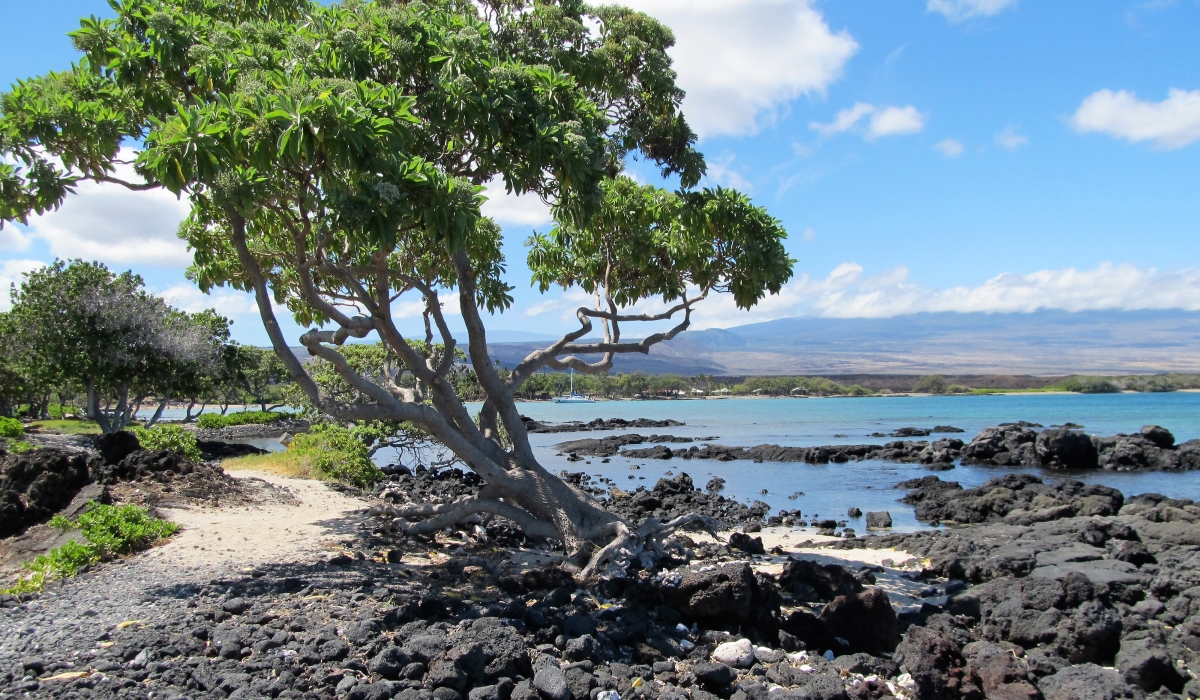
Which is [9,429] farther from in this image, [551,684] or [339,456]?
[551,684]

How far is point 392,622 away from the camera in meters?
6.64

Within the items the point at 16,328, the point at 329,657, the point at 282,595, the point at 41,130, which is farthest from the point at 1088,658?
the point at 16,328

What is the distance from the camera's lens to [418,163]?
7227mm

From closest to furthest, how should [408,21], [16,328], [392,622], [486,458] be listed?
1. [392,622]
2. [408,21]
3. [486,458]
4. [16,328]

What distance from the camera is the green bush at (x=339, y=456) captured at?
18719mm

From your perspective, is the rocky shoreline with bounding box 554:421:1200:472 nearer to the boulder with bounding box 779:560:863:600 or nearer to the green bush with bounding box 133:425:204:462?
the green bush with bounding box 133:425:204:462

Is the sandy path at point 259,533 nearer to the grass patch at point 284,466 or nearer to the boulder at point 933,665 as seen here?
the grass patch at point 284,466

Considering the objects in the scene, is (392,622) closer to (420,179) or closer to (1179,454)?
(420,179)

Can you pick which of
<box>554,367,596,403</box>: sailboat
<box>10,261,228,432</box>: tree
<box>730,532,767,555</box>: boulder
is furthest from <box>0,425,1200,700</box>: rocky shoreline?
<box>554,367,596,403</box>: sailboat

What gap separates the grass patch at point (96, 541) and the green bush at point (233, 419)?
4248 cm

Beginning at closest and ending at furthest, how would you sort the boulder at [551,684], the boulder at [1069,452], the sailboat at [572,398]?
the boulder at [551,684] → the boulder at [1069,452] → the sailboat at [572,398]

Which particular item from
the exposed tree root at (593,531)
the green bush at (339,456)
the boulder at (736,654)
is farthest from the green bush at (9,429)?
the boulder at (736,654)

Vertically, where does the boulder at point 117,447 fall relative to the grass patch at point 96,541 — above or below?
above

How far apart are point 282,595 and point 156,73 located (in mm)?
6197
